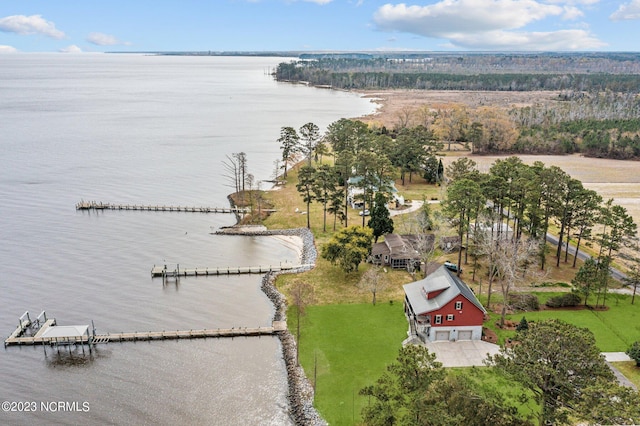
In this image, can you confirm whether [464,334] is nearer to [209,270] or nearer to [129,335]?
[129,335]

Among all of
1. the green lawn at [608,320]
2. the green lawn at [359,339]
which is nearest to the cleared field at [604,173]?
the green lawn at [608,320]

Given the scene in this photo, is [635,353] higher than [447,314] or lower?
lower

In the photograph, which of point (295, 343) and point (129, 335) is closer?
point (295, 343)

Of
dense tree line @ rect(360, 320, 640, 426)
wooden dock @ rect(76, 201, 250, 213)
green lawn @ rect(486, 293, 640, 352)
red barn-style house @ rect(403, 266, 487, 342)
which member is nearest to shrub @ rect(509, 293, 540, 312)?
green lawn @ rect(486, 293, 640, 352)

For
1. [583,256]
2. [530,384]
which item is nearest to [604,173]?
[583,256]

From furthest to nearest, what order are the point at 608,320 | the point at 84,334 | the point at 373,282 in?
the point at 373,282 < the point at 608,320 < the point at 84,334

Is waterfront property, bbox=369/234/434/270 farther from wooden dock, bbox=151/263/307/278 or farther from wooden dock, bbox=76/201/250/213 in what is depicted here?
wooden dock, bbox=76/201/250/213

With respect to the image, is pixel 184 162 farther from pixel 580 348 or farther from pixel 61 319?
pixel 580 348
